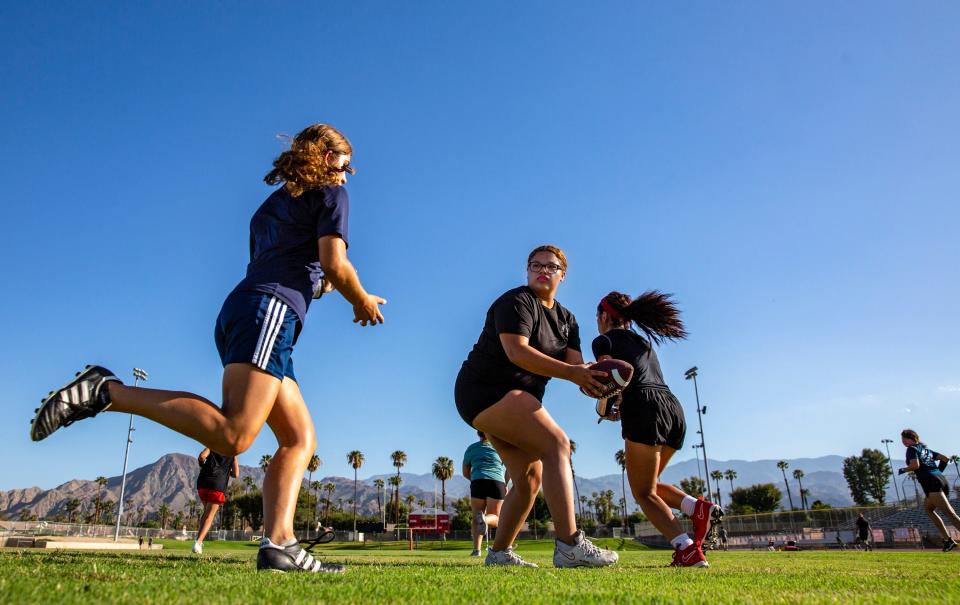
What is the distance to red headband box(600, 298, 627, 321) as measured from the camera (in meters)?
5.88

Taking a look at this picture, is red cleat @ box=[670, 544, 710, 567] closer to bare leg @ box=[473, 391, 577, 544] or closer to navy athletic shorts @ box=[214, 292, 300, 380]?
bare leg @ box=[473, 391, 577, 544]

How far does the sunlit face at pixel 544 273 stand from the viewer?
480 cm

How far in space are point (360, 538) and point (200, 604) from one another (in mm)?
90753

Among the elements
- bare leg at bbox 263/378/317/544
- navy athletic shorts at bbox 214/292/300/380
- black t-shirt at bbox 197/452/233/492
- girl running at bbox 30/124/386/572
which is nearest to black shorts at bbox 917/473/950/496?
girl running at bbox 30/124/386/572

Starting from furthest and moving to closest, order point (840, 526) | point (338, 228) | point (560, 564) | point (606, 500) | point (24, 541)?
point (606, 500), point (840, 526), point (24, 541), point (560, 564), point (338, 228)

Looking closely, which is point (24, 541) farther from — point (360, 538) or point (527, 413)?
point (360, 538)

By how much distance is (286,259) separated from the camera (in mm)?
3461

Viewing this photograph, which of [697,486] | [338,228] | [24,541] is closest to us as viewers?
[338,228]

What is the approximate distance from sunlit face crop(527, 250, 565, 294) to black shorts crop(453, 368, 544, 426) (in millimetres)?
870

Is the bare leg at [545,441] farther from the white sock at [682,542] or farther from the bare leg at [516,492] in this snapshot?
the white sock at [682,542]

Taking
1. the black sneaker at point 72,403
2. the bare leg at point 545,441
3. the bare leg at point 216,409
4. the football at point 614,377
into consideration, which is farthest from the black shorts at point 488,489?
the black sneaker at point 72,403

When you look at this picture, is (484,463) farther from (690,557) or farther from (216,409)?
(216,409)

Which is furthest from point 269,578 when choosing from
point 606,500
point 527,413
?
point 606,500

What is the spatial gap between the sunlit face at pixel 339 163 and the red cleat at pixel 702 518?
3.93 m
